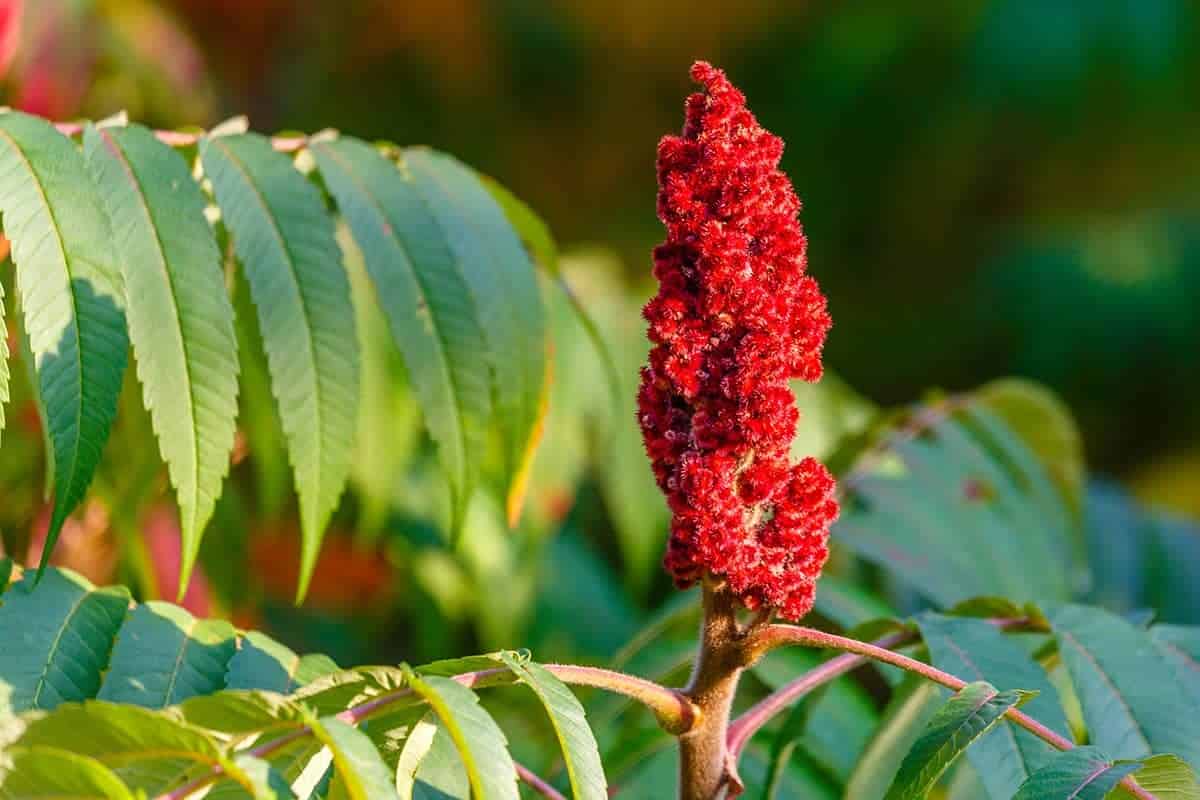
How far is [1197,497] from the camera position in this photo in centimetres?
916

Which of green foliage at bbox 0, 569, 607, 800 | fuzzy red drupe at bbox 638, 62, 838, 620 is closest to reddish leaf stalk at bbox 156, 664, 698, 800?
green foliage at bbox 0, 569, 607, 800

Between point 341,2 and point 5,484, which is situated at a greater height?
point 341,2

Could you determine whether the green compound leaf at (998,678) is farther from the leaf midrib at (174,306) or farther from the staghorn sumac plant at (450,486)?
the leaf midrib at (174,306)

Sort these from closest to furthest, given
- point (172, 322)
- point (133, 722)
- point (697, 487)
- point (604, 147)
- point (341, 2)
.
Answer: point (133, 722) → point (697, 487) → point (172, 322) → point (341, 2) → point (604, 147)

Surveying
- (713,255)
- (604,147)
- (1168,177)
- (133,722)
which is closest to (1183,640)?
(713,255)

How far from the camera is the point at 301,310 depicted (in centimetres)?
136

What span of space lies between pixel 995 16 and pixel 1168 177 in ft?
8.01

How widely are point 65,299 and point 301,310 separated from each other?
248 mm

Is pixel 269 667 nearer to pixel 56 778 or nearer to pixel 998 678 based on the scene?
pixel 56 778

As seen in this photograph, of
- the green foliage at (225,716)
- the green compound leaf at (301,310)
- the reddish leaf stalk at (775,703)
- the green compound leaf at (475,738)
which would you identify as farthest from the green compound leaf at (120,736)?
the reddish leaf stalk at (775,703)

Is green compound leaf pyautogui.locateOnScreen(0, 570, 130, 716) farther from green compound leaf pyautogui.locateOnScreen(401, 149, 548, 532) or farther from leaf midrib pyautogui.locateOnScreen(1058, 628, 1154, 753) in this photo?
leaf midrib pyautogui.locateOnScreen(1058, 628, 1154, 753)

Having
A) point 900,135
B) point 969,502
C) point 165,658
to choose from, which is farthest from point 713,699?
point 900,135

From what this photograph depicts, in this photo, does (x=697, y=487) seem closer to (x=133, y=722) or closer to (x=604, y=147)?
(x=133, y=722)

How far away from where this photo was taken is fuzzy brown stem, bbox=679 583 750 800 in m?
1.14
